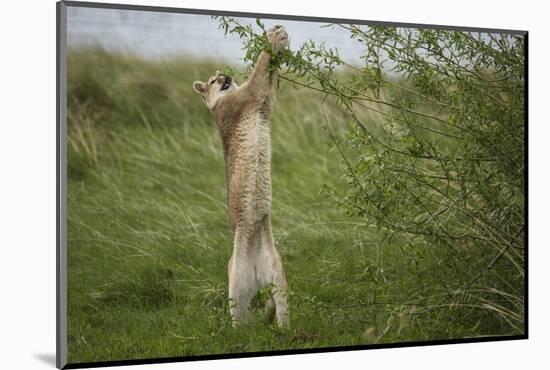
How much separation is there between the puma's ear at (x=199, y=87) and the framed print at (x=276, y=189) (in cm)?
2

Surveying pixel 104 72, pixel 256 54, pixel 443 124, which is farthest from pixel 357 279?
pixel 104 72

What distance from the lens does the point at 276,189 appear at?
262 inches

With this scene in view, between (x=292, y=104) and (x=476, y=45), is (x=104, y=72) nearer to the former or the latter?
(x=292, y=104)

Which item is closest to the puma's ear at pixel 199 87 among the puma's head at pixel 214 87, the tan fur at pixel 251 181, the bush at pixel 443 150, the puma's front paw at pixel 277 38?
the puma's head at pixel 214 87

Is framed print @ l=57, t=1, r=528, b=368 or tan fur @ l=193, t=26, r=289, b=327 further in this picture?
tan fur @ l=193, t=26, r=289, b=327

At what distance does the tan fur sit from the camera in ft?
19.3

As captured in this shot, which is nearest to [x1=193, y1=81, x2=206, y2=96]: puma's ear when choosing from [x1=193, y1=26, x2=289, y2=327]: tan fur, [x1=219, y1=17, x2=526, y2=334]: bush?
[x1=193, y1=26, x2=289, y2=327]: tan fur

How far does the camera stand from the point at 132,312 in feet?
19.1

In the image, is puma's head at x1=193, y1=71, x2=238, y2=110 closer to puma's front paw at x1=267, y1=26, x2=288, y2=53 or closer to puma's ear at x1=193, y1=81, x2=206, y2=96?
puma's ear at x1=193, y1=81, x2=206, y2=96

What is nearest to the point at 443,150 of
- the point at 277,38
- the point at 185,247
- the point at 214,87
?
the point at 277,38

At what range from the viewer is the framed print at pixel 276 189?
225 inches

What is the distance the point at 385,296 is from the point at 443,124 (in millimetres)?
1197

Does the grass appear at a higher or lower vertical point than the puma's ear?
lower

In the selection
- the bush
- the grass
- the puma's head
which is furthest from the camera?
the bush
